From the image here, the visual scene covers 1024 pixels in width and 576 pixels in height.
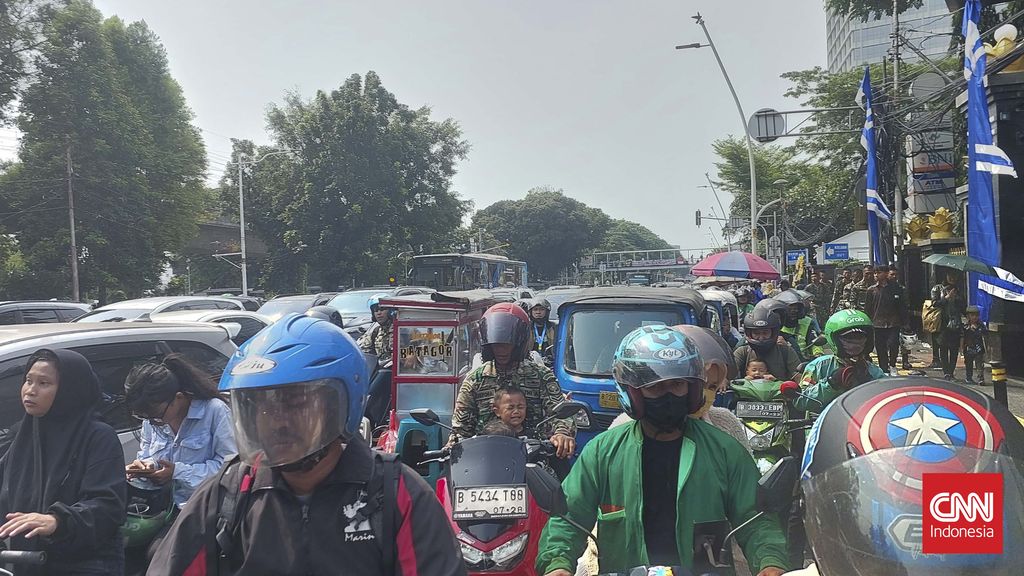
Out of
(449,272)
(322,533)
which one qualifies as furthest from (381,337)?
(449,272)

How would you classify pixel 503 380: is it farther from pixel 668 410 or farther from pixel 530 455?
pixel 668 410

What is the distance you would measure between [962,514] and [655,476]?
130 cm

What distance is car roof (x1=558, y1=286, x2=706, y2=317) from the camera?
7.81 meters

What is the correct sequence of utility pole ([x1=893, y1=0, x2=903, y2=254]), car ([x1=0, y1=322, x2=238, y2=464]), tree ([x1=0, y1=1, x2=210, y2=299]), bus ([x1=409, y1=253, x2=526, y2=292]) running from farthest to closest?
1. bus ([x1=409, y1=253, x2=526, y2=292])
2. tree ([x1=0, y1=1, x2=210, y2=299])
3. utility pole ([x1=893, y1=0, x2=903, y2=254])
4. car ([x1=0, y1=322, x2=238, y2=464])

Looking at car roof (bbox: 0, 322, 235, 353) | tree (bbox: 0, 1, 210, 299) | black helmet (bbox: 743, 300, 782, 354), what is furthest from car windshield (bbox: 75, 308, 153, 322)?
tree (bbox: 0, 1, 210, 299)

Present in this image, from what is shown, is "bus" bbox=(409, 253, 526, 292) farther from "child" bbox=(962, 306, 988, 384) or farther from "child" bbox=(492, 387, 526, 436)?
"child" bbox=(492, 387, 526, 436)

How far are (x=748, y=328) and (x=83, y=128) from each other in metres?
31.2

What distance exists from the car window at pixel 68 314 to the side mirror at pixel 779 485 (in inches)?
516

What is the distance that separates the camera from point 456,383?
7543mm

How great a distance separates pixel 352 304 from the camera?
17.5 metres

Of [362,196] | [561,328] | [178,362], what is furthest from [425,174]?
[178,362]

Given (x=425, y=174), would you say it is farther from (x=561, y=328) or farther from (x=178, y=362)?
(x=178, y=362)

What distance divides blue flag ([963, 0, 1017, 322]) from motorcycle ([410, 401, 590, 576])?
7149 millimetres

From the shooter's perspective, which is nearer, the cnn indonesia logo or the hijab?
the cnn indonesia logo
